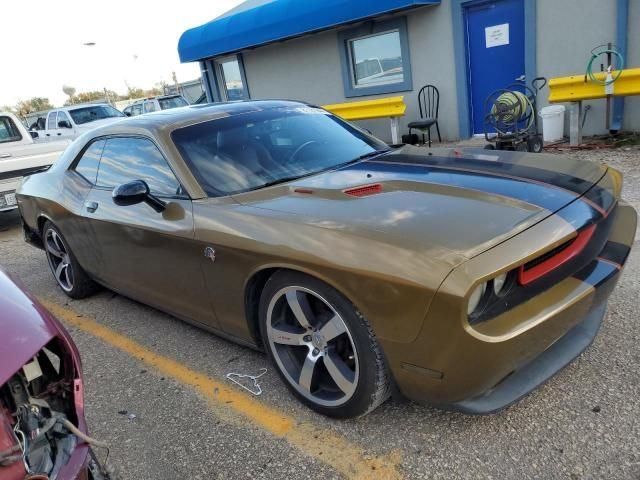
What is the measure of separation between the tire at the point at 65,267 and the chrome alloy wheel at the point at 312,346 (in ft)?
8.34

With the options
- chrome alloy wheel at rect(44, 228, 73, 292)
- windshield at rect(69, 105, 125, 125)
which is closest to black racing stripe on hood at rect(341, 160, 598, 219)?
chrome alloy wheel at rect(44, 228, 73, 292)

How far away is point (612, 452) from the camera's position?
2.14 meters

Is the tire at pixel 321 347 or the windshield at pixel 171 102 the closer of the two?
the tire at pixel 321 347

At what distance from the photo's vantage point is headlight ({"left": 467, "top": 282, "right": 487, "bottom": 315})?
1955mm

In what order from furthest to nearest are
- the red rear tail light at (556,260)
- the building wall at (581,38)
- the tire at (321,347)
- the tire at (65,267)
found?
1. the building wall at (581,38)
2. the tire at (65,267)
3. the tire at (321,347)
4. the red rear tail light at (556,260)

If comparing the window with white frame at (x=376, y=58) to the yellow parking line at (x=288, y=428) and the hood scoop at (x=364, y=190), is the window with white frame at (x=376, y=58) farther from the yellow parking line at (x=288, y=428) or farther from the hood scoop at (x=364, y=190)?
the yellow parking line at (x=288, y=428)

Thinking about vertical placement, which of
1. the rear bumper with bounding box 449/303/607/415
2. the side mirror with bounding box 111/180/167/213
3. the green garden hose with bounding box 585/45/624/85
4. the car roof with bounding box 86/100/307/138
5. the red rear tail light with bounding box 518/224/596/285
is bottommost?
the rear bumper with bounding box 449/303/607/415

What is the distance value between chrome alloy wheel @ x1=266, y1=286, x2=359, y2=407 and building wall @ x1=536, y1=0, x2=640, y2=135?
7.35 m

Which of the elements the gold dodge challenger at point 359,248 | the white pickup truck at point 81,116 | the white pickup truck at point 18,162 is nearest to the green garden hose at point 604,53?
the gold dodge challenger at point 359,248

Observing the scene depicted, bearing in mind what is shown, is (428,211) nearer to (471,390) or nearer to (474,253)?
(474,253)

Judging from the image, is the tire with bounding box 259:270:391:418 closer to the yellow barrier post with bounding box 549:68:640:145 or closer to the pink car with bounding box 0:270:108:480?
the pink car with bounding box 0:270:108:480

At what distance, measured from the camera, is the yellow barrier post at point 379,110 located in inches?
378

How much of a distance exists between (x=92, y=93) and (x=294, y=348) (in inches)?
2483

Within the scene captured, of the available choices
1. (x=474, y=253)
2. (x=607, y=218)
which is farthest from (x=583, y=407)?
(x=474, y=253)
